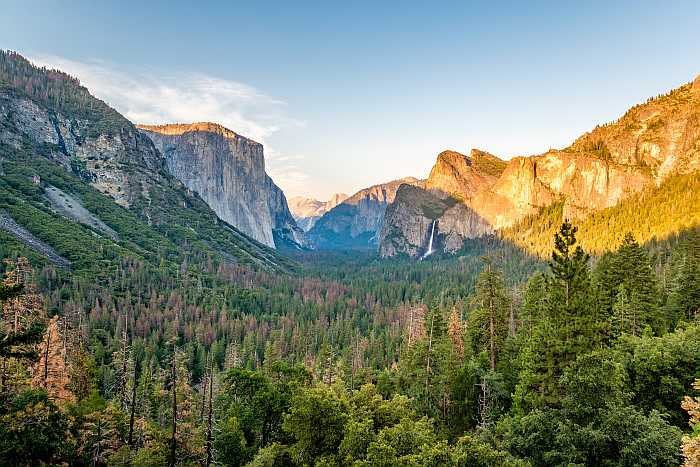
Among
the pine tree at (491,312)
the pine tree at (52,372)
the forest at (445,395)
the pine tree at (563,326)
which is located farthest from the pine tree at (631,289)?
the pine tree at (52,372)

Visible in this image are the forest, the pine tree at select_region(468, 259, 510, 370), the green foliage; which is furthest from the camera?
the pine tree at select_region(468, 259, 510, 370)

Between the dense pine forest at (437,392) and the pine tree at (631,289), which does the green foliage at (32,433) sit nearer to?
the dense pine forest at (437,392)

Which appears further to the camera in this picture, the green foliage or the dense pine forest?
the dense pine forest

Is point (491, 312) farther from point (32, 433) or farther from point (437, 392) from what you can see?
point (32, 433)

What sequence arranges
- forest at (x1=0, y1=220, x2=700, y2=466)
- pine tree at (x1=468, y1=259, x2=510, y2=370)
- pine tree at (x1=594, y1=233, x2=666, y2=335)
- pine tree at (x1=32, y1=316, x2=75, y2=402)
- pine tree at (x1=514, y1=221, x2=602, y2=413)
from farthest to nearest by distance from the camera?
pine tree at (x1=468, y1=259, x2=510, y2=370)
pine tree at (x1=594, y1=233, x2=666, y2=335)
pine tree at (x1=32, y1=316, x2=75, y2=402)
pine tree at (x1=514, y1=221, x2=602, y2=413)
forest at (x1=0, y1=220, x2=700, y2=466)

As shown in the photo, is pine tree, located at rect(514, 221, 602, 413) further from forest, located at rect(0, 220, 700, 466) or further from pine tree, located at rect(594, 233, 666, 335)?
pine tree, located at rect(594, 233, 666, 335)

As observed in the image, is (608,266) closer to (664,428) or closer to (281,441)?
(664,428)

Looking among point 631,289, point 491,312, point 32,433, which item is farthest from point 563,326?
point 32,433

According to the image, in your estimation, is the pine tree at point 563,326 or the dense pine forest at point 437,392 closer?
the dense pine forest at point 437,392

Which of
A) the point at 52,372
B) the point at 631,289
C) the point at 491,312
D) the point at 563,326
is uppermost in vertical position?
the point at 631,289

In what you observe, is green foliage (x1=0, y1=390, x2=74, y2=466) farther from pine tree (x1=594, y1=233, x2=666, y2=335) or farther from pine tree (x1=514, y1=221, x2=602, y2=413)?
pine tree (x1=594, y1=233, x2=666, y2=335)

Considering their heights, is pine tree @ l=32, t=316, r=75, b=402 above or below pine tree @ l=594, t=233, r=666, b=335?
below

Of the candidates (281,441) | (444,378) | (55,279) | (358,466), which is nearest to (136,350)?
(55,279)

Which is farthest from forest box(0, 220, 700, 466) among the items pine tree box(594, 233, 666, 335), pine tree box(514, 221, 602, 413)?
pine tree box(594, 233, 666, 335)
